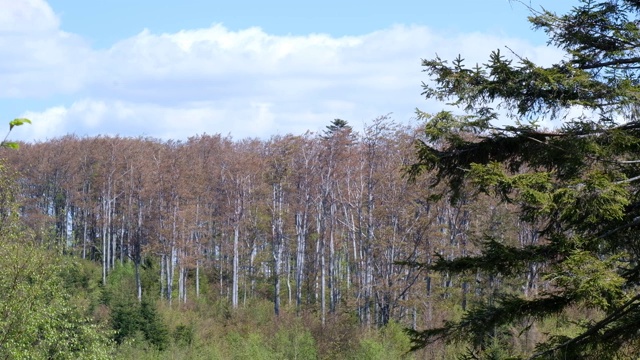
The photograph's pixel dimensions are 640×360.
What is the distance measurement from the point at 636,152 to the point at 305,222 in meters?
37.9

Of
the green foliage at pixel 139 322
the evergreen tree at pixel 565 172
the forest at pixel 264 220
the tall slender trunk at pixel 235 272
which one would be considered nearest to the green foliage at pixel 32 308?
the evergreen tree at pixel 565 172

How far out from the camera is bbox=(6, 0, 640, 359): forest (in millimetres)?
7742

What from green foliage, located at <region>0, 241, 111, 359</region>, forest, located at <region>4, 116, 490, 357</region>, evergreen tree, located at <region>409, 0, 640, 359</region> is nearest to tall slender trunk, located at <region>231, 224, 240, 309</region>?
forest, located at <region>4, 116, 490, 357</region>

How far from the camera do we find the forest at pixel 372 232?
25.4 feet

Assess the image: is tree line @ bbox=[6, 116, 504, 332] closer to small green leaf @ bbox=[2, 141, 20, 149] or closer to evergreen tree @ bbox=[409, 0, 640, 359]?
evergreen tree @ bbox=[409, 0, 640, 359]

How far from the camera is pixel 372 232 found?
36.8 metres

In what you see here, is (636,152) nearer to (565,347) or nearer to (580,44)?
(580,44)

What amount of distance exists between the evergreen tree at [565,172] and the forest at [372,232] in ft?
0.08

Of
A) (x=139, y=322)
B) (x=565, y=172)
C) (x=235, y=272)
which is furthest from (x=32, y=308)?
(x=235, y=272)

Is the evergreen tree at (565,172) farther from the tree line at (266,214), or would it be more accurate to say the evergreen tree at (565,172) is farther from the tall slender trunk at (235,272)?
the tall slender trunk at (235,272)

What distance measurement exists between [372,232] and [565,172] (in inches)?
1136

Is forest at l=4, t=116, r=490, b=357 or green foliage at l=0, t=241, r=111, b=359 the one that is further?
forest at l=4, t=116, r=490, b=357

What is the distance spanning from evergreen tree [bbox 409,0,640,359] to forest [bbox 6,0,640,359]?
2 centimetres

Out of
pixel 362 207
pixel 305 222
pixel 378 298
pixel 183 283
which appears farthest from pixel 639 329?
pixel 183 283
